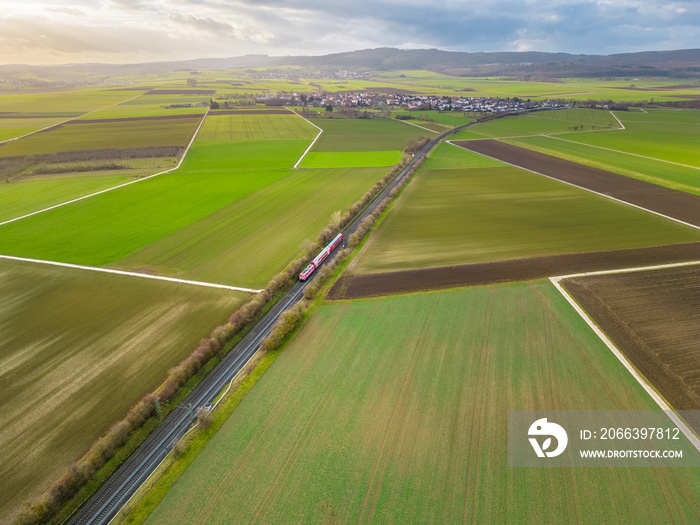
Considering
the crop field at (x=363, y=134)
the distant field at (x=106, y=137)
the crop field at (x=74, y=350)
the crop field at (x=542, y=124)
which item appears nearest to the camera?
the crop field at (x=74, y=350)

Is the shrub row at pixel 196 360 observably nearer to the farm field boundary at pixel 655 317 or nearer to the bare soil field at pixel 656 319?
the farm field boundary at pixel 655 317

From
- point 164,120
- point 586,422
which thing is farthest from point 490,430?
point 164,120

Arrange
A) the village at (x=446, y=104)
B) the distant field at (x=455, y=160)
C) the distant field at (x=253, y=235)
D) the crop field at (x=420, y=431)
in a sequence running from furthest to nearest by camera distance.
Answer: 1. the village at (x=446, y=104)
2. the distant field at (x=455, y=160)
3. the distant field at (x=253, y=235)
4. the crop field at (x=420, y=431)

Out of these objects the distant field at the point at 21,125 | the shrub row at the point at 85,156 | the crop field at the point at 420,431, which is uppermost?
the distant field at the point at 21,125

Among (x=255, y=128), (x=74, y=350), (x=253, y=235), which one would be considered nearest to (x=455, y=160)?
(x=253, y=235)

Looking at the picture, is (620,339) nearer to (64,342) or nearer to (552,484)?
(552,484)

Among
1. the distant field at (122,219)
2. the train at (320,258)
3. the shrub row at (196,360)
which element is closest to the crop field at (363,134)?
the distant field at (122,219)

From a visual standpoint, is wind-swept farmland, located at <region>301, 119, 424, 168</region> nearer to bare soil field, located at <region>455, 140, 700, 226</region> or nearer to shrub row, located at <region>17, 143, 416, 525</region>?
bare soil field, located at <region>455, 140, 700, 226</region>
